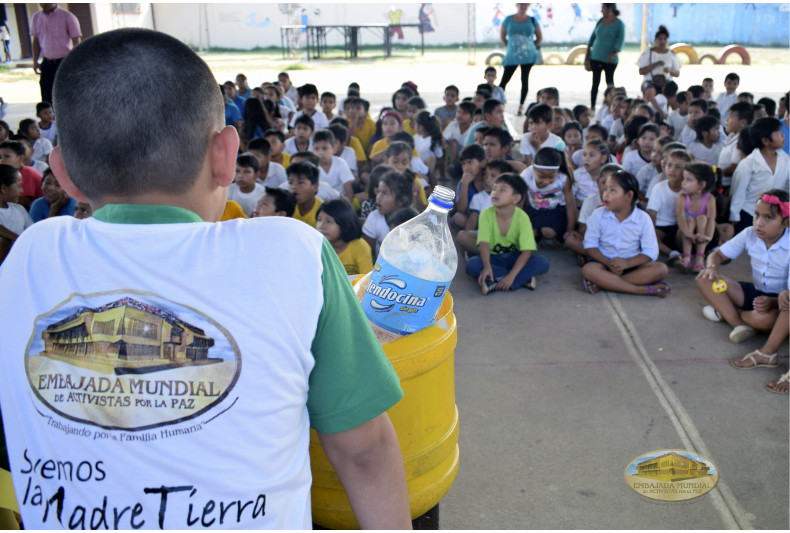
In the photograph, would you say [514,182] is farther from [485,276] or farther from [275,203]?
[275,203]

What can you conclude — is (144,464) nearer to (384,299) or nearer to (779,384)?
(384,299)

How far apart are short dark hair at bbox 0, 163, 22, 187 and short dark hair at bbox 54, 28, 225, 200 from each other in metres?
4.24

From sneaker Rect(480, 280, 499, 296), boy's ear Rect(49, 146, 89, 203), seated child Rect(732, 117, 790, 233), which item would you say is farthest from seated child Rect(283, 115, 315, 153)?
boy's ear Rect(49, 146, 89, 203)

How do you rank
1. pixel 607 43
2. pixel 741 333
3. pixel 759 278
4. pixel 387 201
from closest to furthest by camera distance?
pixel 741 333
pixel 759 278
pixel 387 201
pixel 607 43

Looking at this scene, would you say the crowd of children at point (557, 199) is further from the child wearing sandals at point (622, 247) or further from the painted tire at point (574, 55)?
the painted tire at point (574, 55)

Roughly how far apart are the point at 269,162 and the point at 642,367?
3.54 meters

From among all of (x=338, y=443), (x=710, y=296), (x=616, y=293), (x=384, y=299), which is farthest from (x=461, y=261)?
(x=338, y=443)

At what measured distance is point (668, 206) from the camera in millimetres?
4875

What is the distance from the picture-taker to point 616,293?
420cm

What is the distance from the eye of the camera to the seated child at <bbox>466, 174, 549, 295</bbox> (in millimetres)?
4273

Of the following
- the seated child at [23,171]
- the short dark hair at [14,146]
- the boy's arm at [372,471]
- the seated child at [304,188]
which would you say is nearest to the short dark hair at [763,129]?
the seated child at [304,188]

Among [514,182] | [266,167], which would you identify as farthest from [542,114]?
[266,167]

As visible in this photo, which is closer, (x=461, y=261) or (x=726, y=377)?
(x=726, y=377)

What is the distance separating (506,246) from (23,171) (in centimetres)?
394
